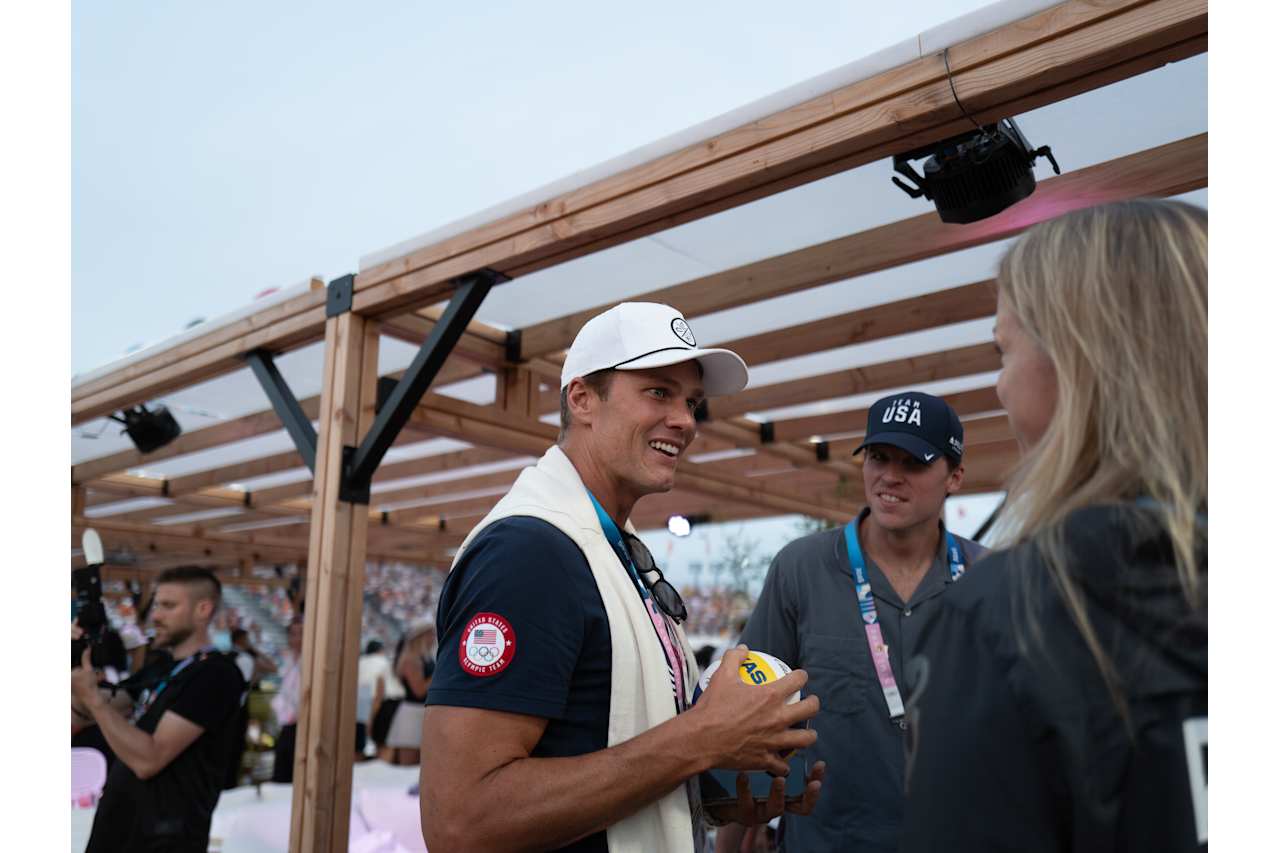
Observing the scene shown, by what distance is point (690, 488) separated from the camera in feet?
21.2

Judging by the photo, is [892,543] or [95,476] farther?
[95,476]

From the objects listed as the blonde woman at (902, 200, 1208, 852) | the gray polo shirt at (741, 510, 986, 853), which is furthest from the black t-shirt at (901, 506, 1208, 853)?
the gray polo shirt at (741, 510, 986, 853)

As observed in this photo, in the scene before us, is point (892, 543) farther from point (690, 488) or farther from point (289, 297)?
point (690, 488)

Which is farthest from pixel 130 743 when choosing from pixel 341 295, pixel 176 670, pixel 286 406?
pixel 341 295

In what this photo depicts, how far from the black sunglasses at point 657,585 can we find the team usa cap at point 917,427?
1118mm

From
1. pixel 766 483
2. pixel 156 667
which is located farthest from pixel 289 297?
pixel 766 483

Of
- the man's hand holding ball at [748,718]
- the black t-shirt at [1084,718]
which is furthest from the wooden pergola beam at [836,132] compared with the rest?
the black t-shirt at [1084,718]

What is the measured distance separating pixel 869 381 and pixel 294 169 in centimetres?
2099

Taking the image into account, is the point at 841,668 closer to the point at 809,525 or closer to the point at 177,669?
the point at 177,669

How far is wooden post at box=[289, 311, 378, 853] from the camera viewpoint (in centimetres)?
342

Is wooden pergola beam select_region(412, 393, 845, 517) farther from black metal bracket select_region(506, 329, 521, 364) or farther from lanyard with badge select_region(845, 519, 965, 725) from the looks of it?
lanyard with badge select_region(845, 519, 965, 725)

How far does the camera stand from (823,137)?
8.14ft
